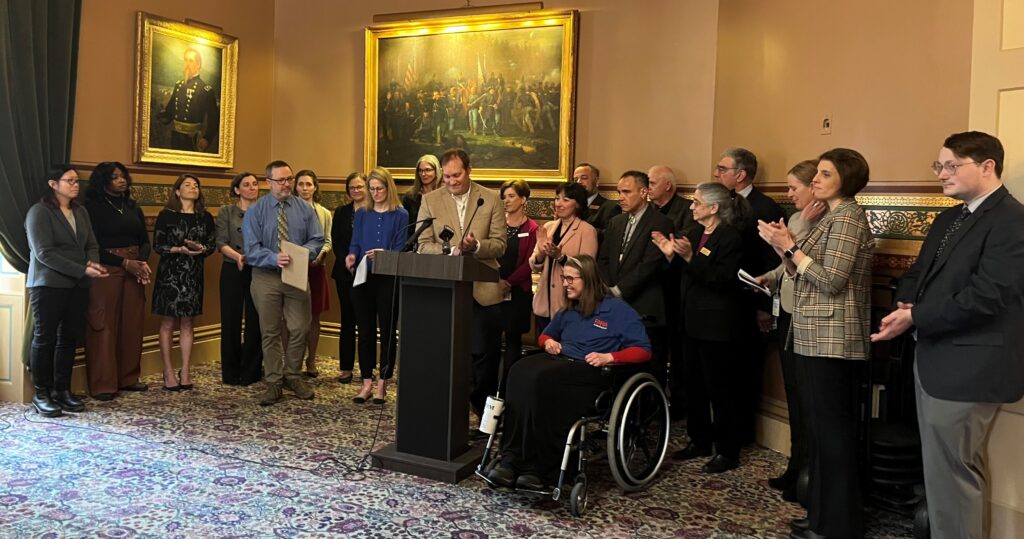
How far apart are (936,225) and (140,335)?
229 inches

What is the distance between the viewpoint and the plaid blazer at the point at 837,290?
141 inches

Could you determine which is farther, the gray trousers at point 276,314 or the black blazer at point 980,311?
the gray trousers at point 276,314

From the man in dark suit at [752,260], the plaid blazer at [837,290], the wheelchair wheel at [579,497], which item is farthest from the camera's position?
the man in dark suit at [752,260]

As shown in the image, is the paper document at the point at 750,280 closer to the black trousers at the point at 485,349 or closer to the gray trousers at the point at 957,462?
the gray trousers at the point at 957,462

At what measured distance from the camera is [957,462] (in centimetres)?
318

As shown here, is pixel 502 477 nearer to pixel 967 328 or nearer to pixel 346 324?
pixel 967 328

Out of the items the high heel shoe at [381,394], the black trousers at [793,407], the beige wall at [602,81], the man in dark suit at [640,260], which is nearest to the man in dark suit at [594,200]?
the beige wall at [602,81]

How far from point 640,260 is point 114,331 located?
4.15 metres

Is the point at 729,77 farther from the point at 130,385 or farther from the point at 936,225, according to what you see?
the point at 130,385

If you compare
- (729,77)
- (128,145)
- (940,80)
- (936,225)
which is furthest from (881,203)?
(128,145)

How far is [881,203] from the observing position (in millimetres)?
4652

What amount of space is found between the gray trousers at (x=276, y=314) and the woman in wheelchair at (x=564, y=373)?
241 cm

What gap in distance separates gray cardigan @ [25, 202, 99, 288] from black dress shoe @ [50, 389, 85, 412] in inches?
30.3

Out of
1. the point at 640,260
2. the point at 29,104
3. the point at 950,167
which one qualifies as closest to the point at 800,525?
the point at 950,167
